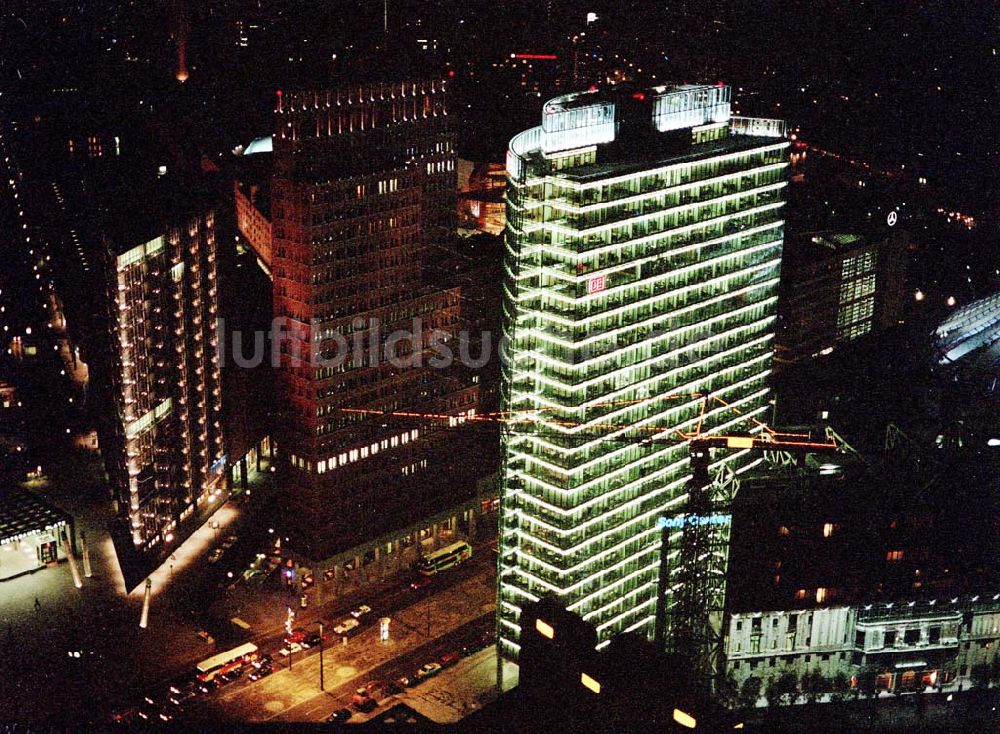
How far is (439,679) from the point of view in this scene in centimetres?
14488

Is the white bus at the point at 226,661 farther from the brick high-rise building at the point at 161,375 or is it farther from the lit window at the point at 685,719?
the lit window at the point at 685,719

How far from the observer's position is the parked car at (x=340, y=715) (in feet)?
445

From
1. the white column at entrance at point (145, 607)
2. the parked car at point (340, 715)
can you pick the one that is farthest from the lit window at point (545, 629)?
the white column at entrance at point (145, 607)

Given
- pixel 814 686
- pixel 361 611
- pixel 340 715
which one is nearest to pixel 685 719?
pixel 340 715

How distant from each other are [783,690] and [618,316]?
42975 mm

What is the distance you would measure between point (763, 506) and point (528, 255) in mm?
36582

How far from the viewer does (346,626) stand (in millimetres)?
154125

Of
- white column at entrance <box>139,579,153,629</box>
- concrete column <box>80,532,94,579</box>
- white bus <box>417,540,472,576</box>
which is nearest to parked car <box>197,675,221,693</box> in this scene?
white column at entrance <box>139,579,153,629</box>

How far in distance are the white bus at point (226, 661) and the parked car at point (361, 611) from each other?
13.6 m

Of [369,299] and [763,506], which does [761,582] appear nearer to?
[763,506]

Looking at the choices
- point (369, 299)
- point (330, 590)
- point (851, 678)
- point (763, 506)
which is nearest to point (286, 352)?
point (369, 299)

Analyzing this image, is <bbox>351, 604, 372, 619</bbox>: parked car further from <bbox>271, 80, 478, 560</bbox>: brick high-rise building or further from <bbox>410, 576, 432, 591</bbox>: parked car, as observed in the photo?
<bbox>271, 80, 478, 560</bbox>: brick high-rise building

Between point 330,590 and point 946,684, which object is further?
point 330,590

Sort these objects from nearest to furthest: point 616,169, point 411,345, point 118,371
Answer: point 616,169 < point 118,371 < point 411,345
